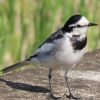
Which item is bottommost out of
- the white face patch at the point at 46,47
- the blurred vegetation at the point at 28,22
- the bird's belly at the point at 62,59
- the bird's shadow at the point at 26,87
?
the bird's shadow at the point at 26,87

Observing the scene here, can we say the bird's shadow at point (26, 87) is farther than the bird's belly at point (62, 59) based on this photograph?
Yes

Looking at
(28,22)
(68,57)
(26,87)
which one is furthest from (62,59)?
(28,22)

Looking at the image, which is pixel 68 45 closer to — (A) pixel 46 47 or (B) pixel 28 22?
(A) pixel 46 47

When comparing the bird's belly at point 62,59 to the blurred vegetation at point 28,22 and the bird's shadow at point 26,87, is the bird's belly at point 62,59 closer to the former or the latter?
the bird's shadow at point 26,87

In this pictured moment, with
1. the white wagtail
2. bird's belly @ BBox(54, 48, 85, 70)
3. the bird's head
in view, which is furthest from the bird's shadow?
the bird's head

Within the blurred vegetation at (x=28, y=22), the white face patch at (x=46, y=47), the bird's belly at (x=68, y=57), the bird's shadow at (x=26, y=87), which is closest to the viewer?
the bird's belly at (x=68, y=57)

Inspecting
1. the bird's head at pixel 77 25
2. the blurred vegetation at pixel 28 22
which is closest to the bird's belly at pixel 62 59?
the bird's head at pixel 77 25

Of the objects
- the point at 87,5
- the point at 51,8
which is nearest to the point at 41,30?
the point at 51,8
